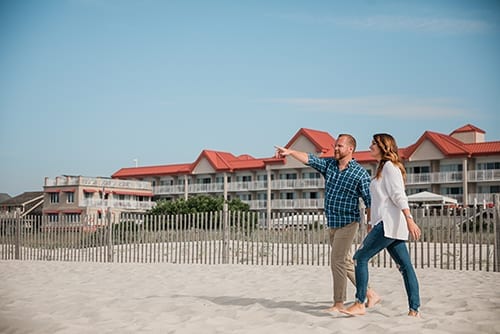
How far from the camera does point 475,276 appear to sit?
37.4ft

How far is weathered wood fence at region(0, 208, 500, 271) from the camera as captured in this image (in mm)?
15781

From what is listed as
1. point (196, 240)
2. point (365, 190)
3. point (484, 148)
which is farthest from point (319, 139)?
point (365, 190)

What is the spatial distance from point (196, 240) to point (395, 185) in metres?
11.0

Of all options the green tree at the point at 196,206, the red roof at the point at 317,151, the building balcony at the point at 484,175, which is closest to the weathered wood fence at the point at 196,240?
the green tree at the point at 196,206

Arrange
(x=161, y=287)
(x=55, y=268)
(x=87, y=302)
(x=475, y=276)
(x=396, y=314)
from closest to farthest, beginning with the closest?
(x=396, y=314) < (x=87, y=302) < (x=161, y=287) < (x=475, y=276) < (x=55, y=268)

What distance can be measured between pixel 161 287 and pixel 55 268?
17.9 ft

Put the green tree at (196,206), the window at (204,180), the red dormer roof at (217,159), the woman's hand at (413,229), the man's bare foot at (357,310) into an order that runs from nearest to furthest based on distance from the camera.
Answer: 1. the woman's hand at (413,229)
2. the man's bare foot at (357,310)
3. the green tree at (196,206)
4. the red dormer roof at (217,159)
5. the window at (204,180)

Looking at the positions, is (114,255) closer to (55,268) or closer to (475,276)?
(55,268)

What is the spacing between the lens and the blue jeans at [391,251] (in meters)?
6.30

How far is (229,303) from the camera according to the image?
7.84 meters

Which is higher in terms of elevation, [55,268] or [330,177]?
[330,177]

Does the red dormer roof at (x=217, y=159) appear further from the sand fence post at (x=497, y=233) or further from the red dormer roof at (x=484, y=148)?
the sand fence post at (x=497, y=233)

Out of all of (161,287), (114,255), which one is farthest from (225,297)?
(114,255)

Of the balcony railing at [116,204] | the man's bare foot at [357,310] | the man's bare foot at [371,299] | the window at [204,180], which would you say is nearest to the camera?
the man's bare foot at [357,310]
